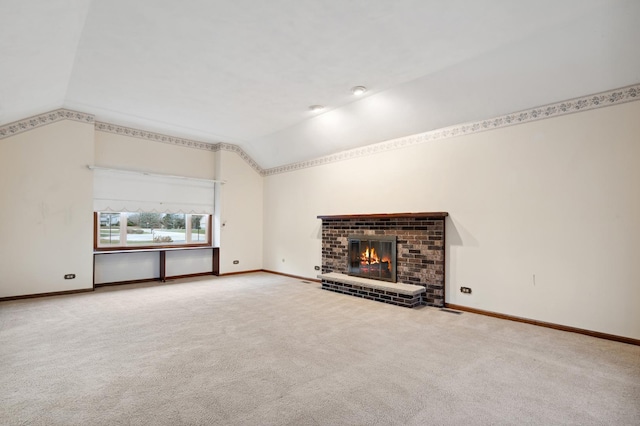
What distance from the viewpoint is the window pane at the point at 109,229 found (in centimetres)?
606

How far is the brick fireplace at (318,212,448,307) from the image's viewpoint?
459 centimetres

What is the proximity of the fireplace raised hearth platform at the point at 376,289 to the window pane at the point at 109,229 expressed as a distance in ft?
13.0

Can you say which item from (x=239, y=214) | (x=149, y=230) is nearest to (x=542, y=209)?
(x=239, y=214)

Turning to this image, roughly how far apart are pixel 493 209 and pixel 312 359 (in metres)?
2.93

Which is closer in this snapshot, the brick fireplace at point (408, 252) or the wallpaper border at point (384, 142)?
the wallpaper border at point (384, 142)

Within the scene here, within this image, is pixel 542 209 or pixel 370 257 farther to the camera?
pixel 370 257

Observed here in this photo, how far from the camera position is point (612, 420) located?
77.4 inches

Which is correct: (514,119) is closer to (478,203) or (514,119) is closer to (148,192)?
(478,203)

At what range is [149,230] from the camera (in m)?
6.65

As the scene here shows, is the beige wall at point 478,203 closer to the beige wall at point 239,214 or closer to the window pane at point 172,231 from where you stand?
the beige wall at point 239,214

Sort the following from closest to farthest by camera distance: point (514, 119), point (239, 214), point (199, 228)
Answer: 1. point (514, 119)
2. point (199, 228)
3. point (239, 214)

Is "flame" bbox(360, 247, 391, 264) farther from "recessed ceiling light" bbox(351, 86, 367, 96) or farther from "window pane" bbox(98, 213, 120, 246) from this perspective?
"window pane" bbox(98, 213, 120, 246)

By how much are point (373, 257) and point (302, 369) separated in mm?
3018

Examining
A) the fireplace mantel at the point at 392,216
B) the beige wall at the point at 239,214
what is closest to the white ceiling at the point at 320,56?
the fireplace mantel at the point at 392,216
